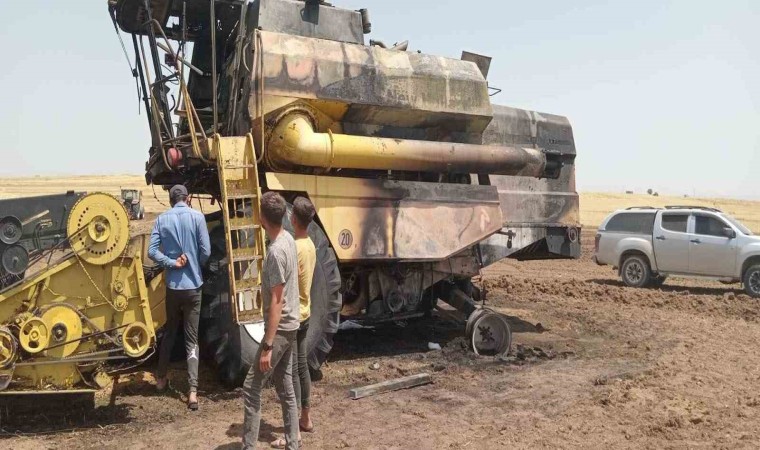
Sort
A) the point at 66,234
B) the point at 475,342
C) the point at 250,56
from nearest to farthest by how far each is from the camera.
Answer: the point at 66,234 → the point at 250,56 → the point at 475,342

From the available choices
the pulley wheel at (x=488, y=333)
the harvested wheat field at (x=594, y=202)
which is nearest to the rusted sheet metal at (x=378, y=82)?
the pulley wheel at (x=488, y=333)

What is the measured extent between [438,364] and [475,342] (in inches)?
30.7

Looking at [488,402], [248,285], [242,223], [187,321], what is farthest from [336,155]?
[488,402]

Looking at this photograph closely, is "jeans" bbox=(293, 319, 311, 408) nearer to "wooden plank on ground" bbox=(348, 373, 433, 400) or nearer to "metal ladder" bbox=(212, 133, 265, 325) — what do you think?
"metal ladder" bbox=(212, 133, 265, 325)

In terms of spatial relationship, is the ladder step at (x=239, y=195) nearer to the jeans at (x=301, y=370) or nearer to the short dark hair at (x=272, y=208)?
the jeans at (x=301, y=370)

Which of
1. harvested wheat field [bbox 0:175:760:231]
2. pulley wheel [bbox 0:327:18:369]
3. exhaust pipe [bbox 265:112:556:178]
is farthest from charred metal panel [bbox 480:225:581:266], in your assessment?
harvested wheat field [bbox 0:175:760:231]

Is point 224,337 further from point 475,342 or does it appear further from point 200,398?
point 475,342

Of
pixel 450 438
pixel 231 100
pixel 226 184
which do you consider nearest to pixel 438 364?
pixel 450 438

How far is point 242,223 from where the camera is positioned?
244 inches

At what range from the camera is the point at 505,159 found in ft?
27.6

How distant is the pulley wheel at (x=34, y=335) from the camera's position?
198 inches

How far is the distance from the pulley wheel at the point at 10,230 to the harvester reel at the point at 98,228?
0.45m

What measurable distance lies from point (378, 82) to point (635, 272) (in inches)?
429

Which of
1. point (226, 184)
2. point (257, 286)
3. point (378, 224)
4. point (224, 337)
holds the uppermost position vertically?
point (226, 184)
